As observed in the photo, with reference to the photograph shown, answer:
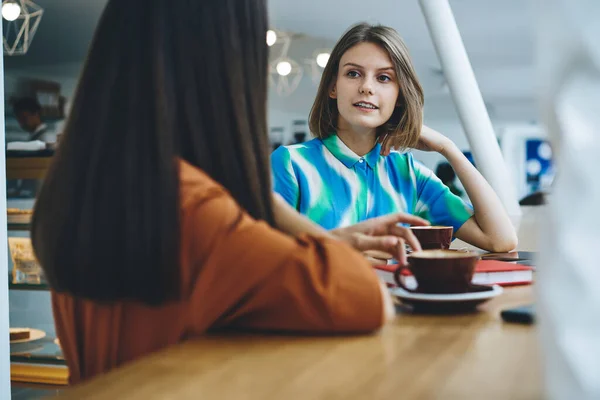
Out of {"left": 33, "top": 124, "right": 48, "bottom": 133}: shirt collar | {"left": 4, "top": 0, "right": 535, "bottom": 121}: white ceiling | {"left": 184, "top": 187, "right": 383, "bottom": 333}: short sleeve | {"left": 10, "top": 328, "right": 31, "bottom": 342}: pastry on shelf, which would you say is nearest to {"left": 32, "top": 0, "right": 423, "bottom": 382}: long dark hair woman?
{"left": 184, "top": 187, "right": 383, "bottom": 333}: short sleeve

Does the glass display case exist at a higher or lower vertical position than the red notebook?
lower

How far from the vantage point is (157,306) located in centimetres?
71

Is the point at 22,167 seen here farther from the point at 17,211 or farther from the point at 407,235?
the point at 407,235

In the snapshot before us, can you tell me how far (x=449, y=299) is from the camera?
2.81 feet

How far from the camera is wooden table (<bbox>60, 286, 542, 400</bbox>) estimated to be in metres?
0.55

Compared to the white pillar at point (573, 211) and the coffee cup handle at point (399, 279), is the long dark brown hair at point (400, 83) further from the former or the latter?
the white pillar at point (573, 211)

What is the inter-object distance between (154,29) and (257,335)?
37 cm

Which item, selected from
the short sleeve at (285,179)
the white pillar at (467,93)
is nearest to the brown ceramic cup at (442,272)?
the short sleeve at (285,179)

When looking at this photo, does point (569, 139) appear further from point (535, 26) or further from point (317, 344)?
point (317, 344)

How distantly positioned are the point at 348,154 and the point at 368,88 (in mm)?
223

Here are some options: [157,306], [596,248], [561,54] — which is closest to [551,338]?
[596,248]

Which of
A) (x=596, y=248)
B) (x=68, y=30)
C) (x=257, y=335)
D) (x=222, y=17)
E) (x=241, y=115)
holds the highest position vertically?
(x=68, y=30)

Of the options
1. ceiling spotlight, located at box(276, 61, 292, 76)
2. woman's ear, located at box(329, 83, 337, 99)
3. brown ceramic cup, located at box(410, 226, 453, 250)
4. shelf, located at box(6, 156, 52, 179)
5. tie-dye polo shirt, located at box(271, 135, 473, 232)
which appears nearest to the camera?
brown ceramic cup, located at box(410, 226, 453, 250)

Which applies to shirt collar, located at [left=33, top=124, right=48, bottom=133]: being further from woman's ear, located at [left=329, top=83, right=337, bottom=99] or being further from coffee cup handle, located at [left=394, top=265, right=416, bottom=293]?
coffee cup handle, located at [left=394, top=265, right=416, bottom=293]
